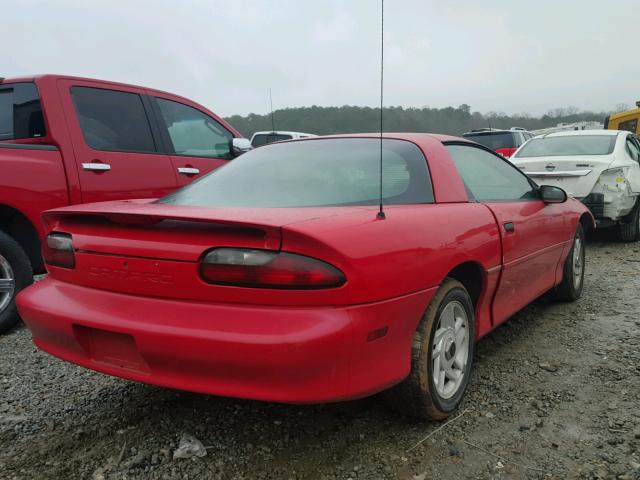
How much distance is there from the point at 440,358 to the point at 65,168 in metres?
2.91

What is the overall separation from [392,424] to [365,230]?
0.97m

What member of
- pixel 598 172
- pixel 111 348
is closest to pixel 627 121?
pixel 598 172

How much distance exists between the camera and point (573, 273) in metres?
4.25

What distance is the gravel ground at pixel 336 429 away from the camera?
2117mm

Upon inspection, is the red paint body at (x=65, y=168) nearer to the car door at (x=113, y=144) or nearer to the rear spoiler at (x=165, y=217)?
the car door at (x=113, y=144)

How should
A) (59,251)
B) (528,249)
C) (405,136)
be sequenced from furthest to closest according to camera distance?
(528,249)
(405,136)
(59,251)

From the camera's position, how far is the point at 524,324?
389 centimetres

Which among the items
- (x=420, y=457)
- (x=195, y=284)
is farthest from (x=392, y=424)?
(x=195, y=284)

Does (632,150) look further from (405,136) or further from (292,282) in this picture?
(292,282)

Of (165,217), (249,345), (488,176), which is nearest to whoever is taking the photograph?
(249,345)

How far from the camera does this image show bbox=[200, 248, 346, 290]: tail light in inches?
74.2

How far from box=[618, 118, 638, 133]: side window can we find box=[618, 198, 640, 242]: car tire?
303 inches

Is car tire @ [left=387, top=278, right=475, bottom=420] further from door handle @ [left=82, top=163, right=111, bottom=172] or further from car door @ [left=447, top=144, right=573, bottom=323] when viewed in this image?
door handle @ [left=82, top=163, right=111, bottom=172]

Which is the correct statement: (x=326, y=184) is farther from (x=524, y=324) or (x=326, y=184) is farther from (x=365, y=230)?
(x=524, y=324)
